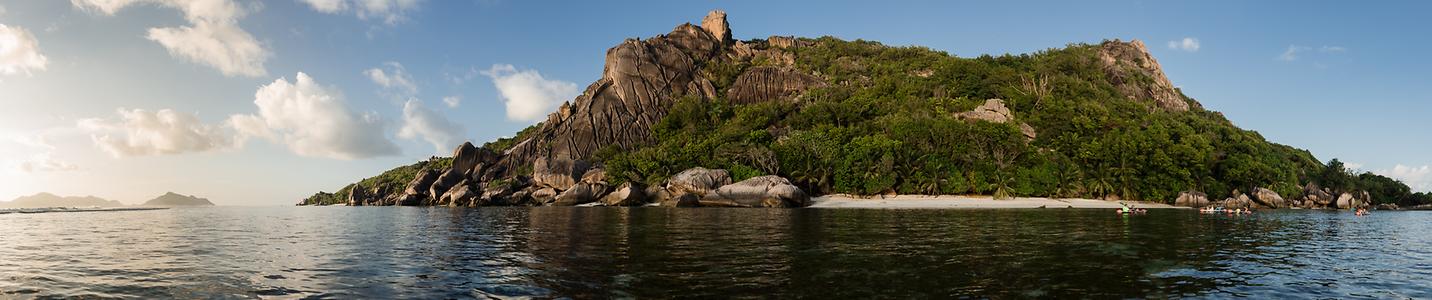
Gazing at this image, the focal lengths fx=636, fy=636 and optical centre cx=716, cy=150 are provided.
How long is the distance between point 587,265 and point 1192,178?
104034 millimetres

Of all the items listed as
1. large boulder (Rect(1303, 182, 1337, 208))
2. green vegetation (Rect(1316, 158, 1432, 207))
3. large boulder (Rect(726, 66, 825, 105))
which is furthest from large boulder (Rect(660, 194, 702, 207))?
green vegetation (Rect(1316, 158, 1432, 207))

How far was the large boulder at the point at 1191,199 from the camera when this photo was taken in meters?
88.3

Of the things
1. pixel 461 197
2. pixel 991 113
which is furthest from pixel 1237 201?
pixel 461 197

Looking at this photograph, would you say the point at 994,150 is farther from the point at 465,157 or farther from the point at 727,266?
the point at 465,157

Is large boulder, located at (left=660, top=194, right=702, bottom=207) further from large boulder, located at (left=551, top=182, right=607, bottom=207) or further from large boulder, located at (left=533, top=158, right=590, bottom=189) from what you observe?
large boulder, located at (left=533, top=158, right=590, bottom=189)

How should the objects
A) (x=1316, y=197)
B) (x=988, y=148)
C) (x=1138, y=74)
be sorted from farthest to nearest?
(x=1138, y=74)
(x=988, y=148)
(x=1316, y=197)

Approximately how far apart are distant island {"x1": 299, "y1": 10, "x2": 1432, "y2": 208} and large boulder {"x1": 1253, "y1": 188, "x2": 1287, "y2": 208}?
19cm

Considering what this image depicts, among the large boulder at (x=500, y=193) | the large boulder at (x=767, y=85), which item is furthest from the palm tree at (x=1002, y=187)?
the large boulder at (x=500, y=193)

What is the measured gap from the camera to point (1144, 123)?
10750 centimetres

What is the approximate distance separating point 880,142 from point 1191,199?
141 ft

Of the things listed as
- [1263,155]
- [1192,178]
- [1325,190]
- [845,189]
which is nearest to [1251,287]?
[845,189]

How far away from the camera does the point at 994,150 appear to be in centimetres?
9506

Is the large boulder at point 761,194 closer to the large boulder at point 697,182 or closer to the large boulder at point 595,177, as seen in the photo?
the large boulder at point 697,182

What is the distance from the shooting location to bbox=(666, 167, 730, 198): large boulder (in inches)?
3378
